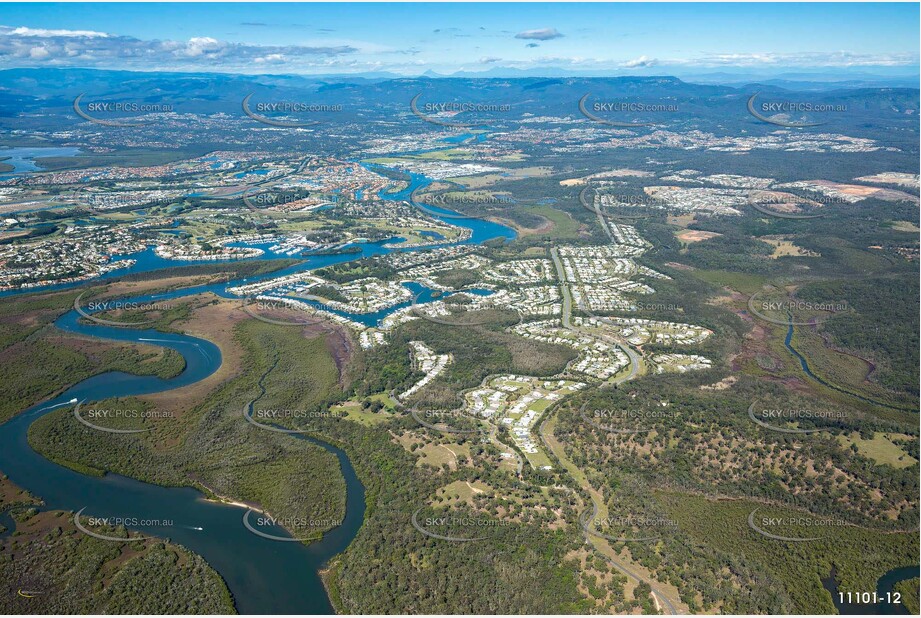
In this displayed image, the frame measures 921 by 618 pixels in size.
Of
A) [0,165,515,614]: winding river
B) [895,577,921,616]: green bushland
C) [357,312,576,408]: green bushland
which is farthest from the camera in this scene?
[357,312,576,408]: green bushland

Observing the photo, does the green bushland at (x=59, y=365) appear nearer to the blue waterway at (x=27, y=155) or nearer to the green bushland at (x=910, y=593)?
the green bushland at (x=910, y=593)

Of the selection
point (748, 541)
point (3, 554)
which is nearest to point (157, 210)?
point (3, 554)

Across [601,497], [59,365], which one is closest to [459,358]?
[601,497]

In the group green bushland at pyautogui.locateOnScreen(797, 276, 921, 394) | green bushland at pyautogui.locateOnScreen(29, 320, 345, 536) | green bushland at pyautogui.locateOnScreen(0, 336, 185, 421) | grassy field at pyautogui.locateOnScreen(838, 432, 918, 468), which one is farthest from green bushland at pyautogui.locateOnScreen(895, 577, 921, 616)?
green bushland at pyautogui.locateOnScreen(0, 336, 185, 421)

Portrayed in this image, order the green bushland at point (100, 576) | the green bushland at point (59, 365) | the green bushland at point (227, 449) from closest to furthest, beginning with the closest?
1. the green bushland at point (100, 576)
2. the green bushland at point (227, 449)
3. the green bushland at point (59, 365)

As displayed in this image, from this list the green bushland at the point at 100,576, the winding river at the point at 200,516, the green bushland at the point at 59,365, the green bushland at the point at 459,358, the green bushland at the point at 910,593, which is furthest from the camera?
the green bushland at the point at 459,358

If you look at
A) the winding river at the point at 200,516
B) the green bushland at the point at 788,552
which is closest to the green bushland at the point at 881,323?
the green bushland at the point at 788,552

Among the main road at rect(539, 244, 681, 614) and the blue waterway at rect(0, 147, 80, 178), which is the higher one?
the blue waterway at rect(0, 147, 80, 178)

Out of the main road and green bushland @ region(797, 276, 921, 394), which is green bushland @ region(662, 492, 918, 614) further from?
green bushland @ region(797, 276, 921, 394)

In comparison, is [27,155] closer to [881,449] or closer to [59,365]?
[59,365]
